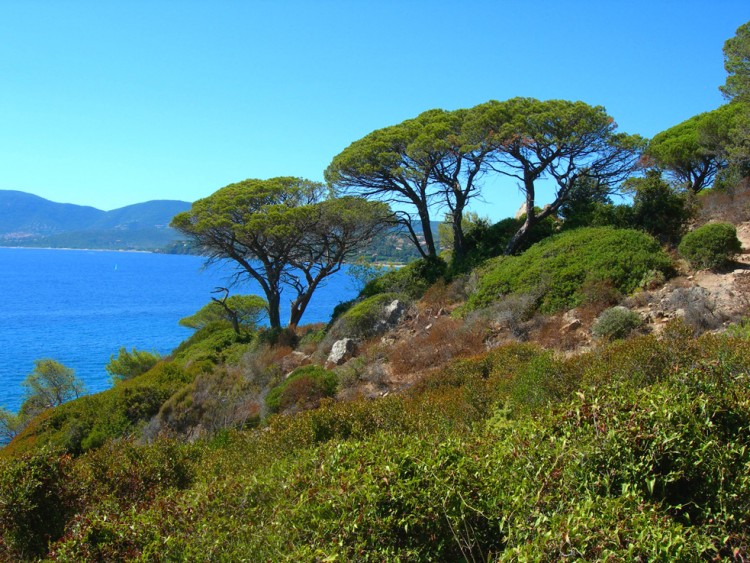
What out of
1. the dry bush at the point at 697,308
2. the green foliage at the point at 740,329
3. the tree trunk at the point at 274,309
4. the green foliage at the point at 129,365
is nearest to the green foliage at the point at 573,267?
the dry bush at the point at 697,308

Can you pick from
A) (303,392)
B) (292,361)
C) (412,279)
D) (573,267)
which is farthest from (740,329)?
(412,279)

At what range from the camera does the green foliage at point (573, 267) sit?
14.2 meters

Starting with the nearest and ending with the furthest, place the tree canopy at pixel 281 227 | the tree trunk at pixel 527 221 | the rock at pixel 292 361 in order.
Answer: the rock at pixel 292 361 → the tree trunk at pixel 527 221 → the tree canopy at pixel 281 227

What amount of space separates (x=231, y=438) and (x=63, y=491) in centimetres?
282

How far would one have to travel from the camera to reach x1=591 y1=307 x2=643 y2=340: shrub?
37.5 feet

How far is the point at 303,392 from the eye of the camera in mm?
13773

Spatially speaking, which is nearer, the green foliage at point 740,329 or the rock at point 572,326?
the green foliage at point 740,329

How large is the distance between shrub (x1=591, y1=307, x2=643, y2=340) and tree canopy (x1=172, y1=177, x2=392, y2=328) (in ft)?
46.2

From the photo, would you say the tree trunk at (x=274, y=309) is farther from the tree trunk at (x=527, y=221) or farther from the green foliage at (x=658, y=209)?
the green foliage at (x=658, y=209)

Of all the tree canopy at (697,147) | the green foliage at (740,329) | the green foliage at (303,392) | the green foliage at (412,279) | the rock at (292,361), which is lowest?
the rock at (292,361)

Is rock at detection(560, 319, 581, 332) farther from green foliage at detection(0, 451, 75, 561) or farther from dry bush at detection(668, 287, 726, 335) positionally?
green foliage at detection(0, 451, 75, 561)

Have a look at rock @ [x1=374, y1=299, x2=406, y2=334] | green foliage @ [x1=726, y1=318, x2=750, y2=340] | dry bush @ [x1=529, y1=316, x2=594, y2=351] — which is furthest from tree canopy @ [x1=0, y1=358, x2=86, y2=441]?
green foliage @ [x1=726, y1=318, x2=750, y2=340]

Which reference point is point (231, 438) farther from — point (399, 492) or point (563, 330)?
point (563, 330)

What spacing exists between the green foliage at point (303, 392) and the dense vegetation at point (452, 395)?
0.21 ft
